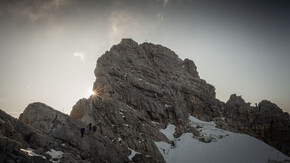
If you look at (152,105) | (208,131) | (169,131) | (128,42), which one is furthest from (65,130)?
(128,42)

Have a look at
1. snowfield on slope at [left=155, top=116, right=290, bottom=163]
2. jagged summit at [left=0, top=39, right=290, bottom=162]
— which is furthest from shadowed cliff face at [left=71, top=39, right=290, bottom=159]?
snowfield on slope at [left=155, top=116, right=290, bottom=163]

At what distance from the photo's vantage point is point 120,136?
3666 centimetres

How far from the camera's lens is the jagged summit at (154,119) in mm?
27109

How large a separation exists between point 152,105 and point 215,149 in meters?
21.7

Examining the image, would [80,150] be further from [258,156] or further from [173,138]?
[258,156]

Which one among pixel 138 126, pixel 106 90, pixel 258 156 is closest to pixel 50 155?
pixel 138 126

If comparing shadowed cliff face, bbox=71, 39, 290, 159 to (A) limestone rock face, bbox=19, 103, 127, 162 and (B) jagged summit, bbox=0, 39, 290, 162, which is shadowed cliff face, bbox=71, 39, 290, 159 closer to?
(B) jagged summit, bbox=0, 39, 290, 162

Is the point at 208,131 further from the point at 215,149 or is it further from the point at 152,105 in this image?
the point at 152,105

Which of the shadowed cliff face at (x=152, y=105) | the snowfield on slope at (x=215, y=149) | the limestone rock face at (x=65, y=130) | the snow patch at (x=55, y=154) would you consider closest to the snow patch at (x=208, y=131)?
the snowfield on slope at (x=215, y=149)

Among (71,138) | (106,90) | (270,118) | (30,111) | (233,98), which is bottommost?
(71,138)

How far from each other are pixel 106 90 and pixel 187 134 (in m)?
27.7

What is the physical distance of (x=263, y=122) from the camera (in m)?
69.0

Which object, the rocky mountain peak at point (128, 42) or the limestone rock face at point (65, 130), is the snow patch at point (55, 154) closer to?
the limestone rock face at point (65, 130)

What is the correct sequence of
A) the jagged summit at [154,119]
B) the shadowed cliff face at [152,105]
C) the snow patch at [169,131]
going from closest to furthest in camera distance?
the jagged summit at [154,119]
the shadowed cliff face at [152,105]
the snow patch at [169,131]
